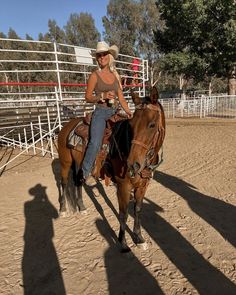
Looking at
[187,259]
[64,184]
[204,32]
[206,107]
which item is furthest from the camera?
[204,32]

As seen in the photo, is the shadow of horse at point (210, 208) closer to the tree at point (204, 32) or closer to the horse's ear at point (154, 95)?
the horse's ear at point (154, 95)

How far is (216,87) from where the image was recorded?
8419cm

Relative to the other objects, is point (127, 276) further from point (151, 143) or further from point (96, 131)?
point (96, 131)

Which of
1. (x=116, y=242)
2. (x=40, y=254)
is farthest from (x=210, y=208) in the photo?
(x=40, y=254)

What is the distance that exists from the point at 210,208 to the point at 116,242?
2037mm

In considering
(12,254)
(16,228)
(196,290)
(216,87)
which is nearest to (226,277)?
(196,290)

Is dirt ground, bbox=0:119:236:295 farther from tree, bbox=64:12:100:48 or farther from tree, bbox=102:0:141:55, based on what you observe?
tree, bbox=64:12:100:48

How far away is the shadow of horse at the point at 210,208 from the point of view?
14.3 ft

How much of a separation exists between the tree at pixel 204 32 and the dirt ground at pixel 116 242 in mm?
18004

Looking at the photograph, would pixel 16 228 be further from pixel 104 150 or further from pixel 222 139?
pixel 222 139

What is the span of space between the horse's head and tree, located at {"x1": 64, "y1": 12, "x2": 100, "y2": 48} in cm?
5796

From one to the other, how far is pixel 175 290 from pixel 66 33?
62.0 metres

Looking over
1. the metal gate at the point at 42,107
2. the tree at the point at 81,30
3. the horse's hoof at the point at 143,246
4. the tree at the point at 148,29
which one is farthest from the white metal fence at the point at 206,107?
the tree at the point at 81,30

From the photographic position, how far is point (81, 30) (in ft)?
188
